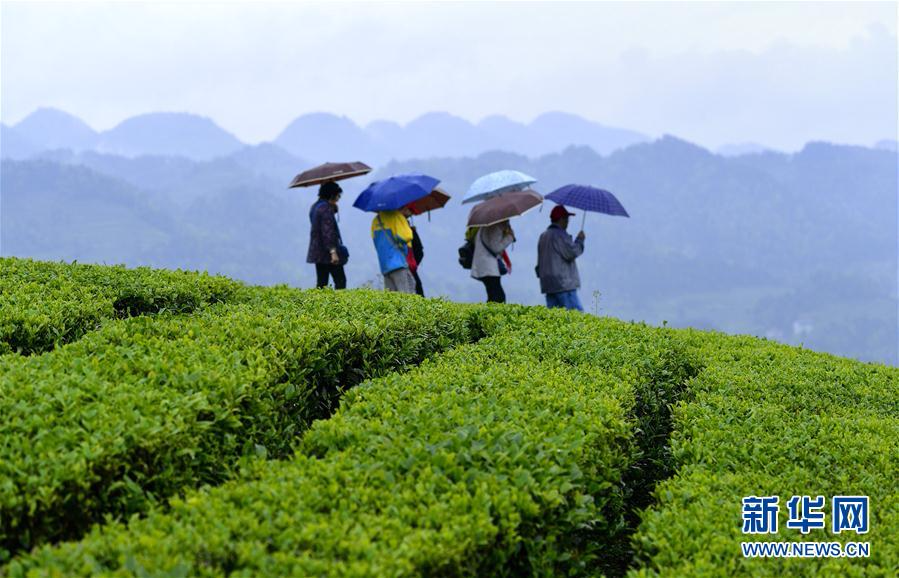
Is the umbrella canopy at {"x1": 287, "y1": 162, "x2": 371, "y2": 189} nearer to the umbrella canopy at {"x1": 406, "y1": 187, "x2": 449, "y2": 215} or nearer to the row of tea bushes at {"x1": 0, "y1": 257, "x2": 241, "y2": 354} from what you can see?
the umbrella canopy at {"x1": 406, "y1": 187, "x2": 449, "y2": 215}

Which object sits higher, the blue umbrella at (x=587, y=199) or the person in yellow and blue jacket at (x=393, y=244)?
the blue umbrella at (x=587, y=199)

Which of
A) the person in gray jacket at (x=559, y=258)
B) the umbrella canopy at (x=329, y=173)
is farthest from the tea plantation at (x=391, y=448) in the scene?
the umbrella canopy at (x=329, y=173)

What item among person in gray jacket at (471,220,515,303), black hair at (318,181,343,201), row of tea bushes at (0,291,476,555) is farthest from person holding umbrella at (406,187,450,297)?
row of tea bushes at (0,291,476,555)

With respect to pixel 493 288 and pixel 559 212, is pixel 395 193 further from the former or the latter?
pixel 559 212

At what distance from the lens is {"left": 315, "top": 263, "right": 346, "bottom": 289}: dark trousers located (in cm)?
1269

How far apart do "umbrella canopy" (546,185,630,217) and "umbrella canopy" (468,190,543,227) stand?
1.33 feet

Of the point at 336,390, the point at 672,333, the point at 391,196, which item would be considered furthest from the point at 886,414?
the point at 391,196

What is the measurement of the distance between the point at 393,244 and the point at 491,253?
1.63 metres

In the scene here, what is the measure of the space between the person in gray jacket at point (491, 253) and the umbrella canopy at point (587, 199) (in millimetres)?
930

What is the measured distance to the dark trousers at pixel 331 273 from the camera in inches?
500

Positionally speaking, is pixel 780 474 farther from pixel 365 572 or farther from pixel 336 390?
pixel 336 390

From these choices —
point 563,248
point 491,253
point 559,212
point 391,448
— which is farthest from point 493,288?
point 391,448

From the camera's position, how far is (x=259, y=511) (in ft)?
12.7

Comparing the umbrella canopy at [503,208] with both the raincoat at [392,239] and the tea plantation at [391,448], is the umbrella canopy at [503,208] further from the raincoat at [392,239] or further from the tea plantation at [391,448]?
the tea plantation at [391,448]
